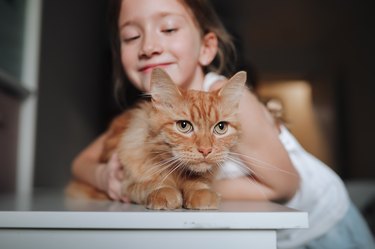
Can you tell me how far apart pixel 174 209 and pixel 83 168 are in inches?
25.6

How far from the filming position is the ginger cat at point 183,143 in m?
0.73

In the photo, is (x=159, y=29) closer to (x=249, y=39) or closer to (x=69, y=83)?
(x=69, y=83)

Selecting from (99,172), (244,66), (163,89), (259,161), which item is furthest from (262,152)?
(244,66)

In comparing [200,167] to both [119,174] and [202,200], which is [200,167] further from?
[119,174]

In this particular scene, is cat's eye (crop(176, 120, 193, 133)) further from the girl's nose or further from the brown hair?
the brown hair

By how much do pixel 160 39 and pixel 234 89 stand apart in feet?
0.64

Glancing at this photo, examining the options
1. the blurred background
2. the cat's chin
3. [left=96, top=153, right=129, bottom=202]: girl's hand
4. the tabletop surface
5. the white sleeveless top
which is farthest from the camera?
the blurred background

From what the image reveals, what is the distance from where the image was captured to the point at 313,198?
124cm

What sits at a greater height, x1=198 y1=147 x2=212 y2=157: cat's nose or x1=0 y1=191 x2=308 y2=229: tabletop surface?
x1=198 y1=147 x2=212 y2=157: cat's nose

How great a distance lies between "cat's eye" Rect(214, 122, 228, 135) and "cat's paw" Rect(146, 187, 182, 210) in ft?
0.47

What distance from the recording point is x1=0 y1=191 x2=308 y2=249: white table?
647 mm

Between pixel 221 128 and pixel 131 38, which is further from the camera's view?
pixel 131 38

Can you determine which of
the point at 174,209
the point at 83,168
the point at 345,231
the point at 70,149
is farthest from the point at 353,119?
the point at 174,209

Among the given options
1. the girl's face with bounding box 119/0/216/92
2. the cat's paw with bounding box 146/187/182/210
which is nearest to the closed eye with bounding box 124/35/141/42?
the girl's face with bounding box 119/0/216/92
